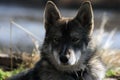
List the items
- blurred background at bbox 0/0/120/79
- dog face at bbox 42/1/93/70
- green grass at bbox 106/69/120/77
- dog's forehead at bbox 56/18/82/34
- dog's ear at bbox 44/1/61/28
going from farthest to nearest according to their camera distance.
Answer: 1. blurred background at bbox 0/0/120/79
2. green grass at bbox 106/69/120/77
3. dog's ear at bbox 44/1/61/28
4. dog's forehead at bbox 56/18/82/34
5. dog face at bbox 42/1/93/70

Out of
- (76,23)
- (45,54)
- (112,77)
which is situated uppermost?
(76,23)

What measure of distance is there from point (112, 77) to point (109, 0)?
1552cm

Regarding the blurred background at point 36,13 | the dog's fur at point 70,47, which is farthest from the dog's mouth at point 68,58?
the blurred background at point 36,13

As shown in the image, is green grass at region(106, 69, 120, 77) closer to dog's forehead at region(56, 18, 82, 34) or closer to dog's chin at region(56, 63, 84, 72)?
dog's chin at region(56, 63, 84, 72)

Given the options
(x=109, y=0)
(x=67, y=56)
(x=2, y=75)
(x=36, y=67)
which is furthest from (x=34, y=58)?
(x=109, y=0)

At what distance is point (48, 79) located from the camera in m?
6.22

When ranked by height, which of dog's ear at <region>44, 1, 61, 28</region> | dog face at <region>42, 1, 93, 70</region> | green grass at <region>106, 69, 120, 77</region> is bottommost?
green grass at <region>106, 69, 120, 77</region>

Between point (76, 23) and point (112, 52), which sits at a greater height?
point (76, 23)

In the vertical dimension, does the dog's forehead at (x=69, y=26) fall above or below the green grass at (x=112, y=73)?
above

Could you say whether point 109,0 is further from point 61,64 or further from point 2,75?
point 61,64

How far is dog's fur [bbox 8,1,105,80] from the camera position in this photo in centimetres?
609

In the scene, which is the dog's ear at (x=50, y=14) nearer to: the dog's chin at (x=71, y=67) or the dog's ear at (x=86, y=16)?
the dog's ear at (x=86, y=16)

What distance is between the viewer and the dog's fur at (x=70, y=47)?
609 centimetres

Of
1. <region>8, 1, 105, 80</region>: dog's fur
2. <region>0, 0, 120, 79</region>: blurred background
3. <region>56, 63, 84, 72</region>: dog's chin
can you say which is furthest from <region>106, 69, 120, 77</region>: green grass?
<region>0, 0, 120, 79</region>: blurred background
